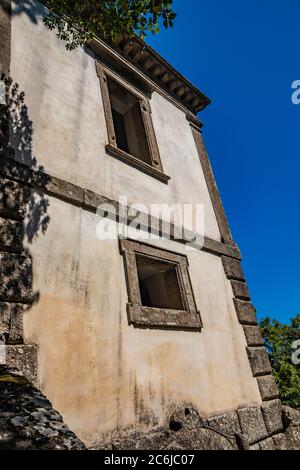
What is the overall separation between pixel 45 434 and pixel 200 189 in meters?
5.83

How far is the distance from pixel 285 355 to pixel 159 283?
18535mm

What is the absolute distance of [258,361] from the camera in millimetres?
5348

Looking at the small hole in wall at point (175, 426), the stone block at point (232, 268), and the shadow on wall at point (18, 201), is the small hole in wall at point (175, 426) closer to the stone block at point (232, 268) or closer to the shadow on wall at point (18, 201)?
the shadow on wall at point (18, 201)

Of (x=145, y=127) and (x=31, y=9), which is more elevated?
(x=31, y=9)

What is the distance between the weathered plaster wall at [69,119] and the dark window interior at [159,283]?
3.64ft

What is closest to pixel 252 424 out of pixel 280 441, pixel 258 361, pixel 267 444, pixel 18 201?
pixel 267 444

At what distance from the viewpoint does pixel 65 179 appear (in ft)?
13.7

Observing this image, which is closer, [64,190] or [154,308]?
[64,190]

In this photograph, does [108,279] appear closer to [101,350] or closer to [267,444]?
[101,350]

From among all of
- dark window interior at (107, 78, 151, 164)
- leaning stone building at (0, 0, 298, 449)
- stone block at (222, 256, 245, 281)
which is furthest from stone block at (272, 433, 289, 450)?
dark window interior at (107, 78, 151, 164)

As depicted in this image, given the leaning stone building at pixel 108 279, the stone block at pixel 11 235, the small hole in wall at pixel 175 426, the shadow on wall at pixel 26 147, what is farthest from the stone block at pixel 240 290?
the stone block at pixel 11 235

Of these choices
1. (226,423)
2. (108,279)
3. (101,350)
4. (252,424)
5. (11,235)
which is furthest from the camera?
(252,424)

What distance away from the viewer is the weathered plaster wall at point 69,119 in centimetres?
434

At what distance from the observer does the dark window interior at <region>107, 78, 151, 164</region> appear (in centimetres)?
644
